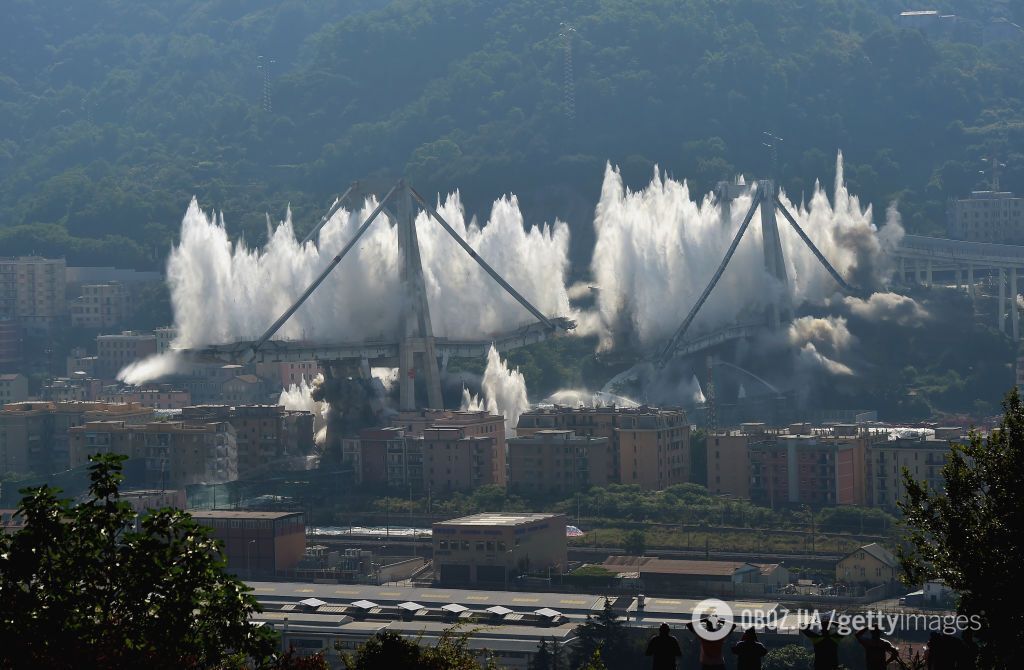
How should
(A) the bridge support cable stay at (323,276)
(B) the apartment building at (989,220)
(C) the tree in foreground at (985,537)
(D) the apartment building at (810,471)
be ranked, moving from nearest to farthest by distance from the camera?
(C) the tree in foreground at (985,537)
(D) the apartment building at (810,471)
(A) the bridge support cable stay at (323,276)
(B) the apartment building at (989,220)

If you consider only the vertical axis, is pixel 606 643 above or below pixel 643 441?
below

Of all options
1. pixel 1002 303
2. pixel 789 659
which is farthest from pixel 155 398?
pixel 789 659

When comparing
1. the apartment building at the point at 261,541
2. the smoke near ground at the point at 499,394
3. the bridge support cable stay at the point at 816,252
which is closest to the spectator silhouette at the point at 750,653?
the apartment building at the point at 261,541

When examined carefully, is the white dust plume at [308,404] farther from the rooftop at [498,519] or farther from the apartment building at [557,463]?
the rooftop at [498,519]

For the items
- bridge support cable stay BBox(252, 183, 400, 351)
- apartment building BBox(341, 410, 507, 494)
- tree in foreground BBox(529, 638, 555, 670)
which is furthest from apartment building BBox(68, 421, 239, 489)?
tree in foreground BBox(529, 638, 555, 670)

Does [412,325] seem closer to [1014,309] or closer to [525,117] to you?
[1014,309]

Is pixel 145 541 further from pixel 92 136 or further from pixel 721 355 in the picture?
pixel 92 136

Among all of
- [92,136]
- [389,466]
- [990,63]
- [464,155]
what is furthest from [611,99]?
[389,466]
